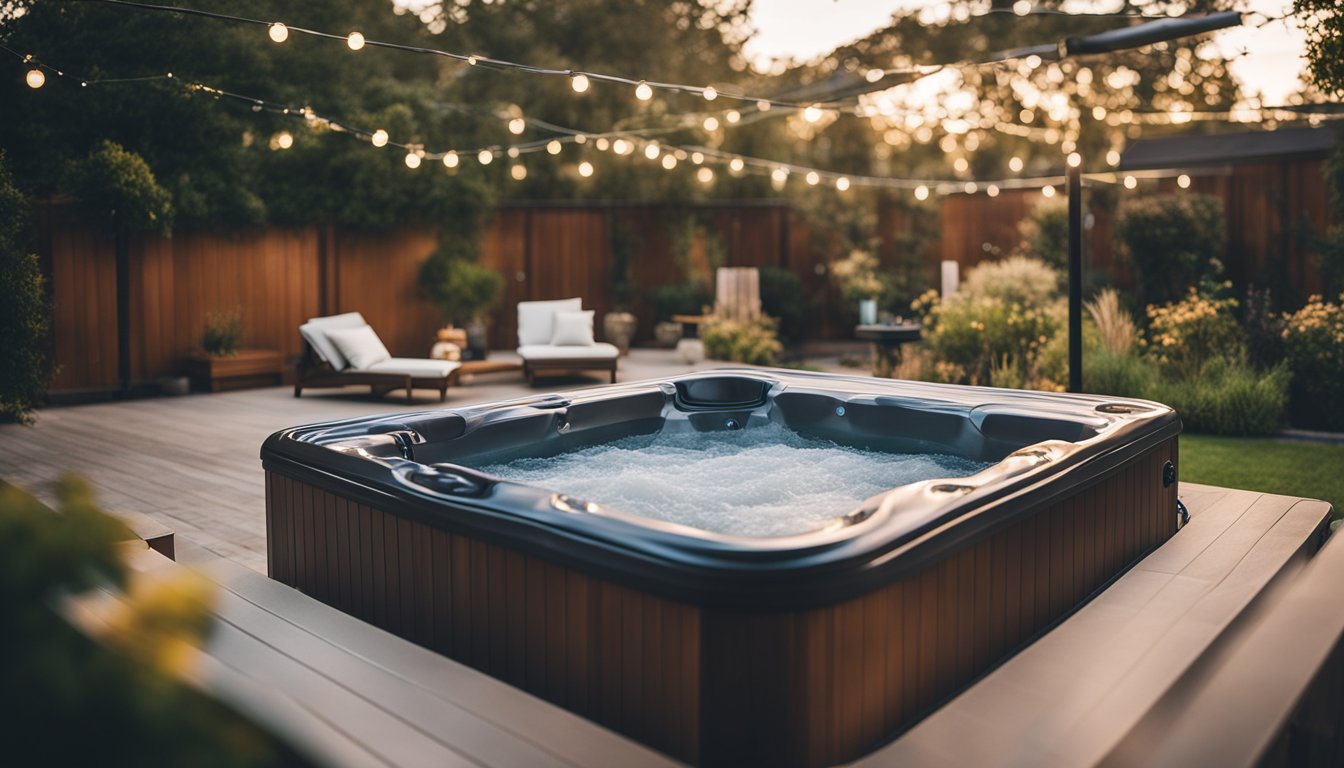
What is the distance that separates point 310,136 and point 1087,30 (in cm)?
1096

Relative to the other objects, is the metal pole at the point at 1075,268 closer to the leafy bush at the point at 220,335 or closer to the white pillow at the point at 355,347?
the white pillow at the point at 355,347

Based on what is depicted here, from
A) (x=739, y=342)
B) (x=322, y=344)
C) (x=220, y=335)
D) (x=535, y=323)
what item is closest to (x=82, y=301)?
(x=220, y=335)

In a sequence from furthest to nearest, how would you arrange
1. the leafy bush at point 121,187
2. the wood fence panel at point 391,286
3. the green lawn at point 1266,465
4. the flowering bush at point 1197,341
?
the wood fence panel at point 391,286 < the leafy bush at point 121,187 < the flowering bush at point 1197,341 < the green lawn at point 1266,465

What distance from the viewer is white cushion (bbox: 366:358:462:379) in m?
8.41

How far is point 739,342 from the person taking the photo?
10.6m

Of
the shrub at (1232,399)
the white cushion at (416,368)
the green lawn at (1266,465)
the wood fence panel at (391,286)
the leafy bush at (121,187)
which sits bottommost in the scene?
the green lawn at (1266,465)

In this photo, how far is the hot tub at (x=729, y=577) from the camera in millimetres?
2137

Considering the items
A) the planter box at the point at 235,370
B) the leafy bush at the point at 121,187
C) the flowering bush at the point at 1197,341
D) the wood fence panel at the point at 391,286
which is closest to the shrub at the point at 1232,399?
the flowering bush at the point at 1197,341

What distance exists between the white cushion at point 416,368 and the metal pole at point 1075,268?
498 cm

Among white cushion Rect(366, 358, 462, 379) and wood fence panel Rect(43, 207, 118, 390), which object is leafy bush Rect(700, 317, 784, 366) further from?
wood fence panel Rect(43, 207, 118, 390)

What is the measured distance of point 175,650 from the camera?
90cm

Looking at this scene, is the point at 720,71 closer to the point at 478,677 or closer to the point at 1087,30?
the point at 1087,30

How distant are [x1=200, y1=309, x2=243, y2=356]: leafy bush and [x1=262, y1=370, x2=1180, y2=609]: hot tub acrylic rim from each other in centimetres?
701

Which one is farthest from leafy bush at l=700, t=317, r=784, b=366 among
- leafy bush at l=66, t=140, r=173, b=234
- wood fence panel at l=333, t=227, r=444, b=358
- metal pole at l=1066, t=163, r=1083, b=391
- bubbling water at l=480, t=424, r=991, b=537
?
leafy bush at l=66, t=140, r=173, b=234
